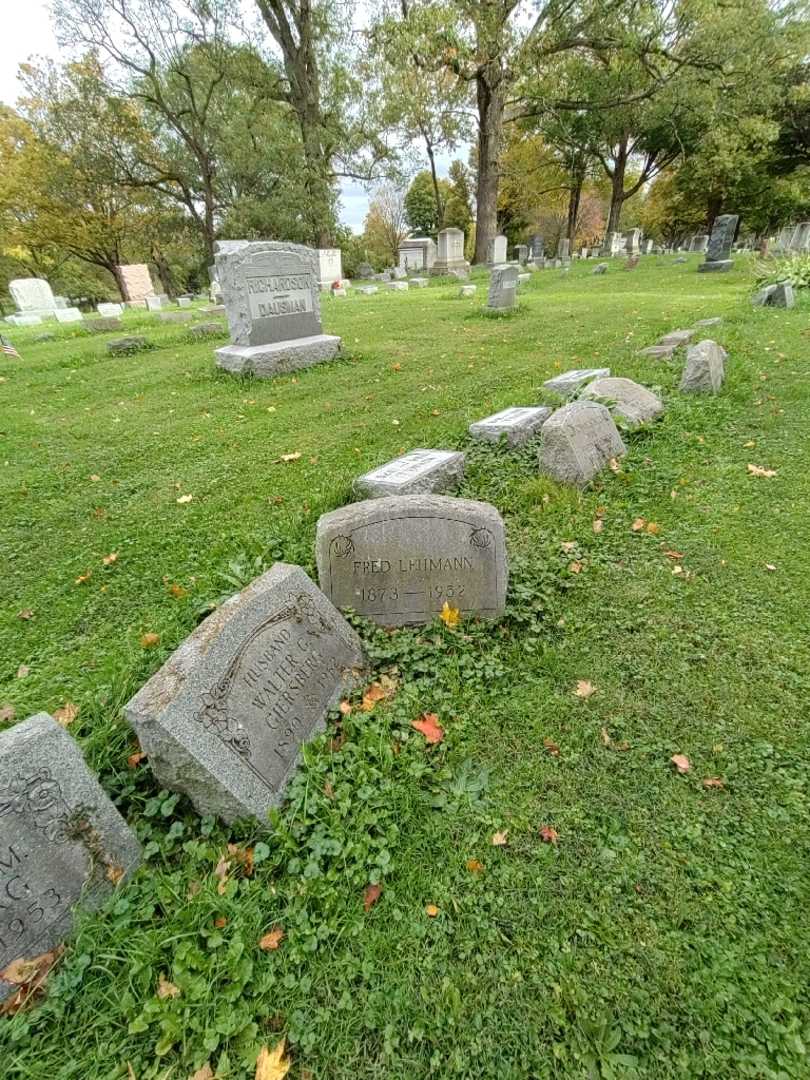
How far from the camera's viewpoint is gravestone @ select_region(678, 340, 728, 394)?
18.0ft

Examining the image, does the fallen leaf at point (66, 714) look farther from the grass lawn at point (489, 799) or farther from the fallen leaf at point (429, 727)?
the fallen leaf at point (429, 727)

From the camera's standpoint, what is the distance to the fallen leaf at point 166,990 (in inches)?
61.3

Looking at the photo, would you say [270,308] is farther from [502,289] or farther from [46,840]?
[46,840]

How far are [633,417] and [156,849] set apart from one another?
15.7 ft

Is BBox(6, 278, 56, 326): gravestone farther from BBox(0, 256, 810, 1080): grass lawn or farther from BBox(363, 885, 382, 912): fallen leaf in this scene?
BBox(363, 885, 382, 912): fallen leaf

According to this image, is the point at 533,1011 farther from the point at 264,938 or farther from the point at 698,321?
the point at 698,321

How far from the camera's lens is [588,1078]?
4.58 ft

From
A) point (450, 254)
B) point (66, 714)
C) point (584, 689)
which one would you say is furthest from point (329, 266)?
point (584, 689)

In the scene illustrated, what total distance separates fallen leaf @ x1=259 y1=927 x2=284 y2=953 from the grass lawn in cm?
3

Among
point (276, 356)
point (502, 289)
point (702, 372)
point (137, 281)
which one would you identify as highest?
point (137, 281)

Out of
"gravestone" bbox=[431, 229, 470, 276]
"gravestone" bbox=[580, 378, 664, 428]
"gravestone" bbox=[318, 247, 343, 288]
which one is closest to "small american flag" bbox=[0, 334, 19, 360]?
"gravestone" bbox=[580, 378, 664, 428]

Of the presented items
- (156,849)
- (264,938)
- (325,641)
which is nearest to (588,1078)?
(264,938)

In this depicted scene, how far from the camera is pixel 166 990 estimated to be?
5.14 ft

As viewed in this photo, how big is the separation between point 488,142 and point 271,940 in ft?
83.2
